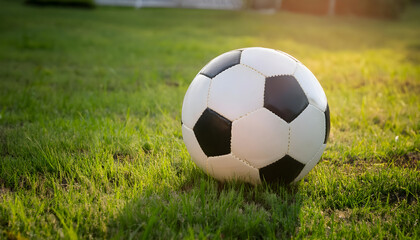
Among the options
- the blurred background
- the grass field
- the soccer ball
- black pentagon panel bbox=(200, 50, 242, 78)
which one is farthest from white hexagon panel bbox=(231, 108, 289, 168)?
the blurred background

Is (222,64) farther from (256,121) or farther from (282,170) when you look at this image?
(282,170)

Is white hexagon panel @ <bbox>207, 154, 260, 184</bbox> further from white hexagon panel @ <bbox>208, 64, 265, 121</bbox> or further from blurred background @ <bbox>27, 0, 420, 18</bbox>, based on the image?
blurred background @ <bbox>27, 0, 420, 18</bbox>

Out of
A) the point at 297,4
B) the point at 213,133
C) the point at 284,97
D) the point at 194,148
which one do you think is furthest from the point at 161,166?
the point at 297,4

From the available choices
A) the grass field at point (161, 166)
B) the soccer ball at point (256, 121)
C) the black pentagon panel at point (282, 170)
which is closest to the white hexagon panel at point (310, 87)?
the soccer ball at point (256, 121)

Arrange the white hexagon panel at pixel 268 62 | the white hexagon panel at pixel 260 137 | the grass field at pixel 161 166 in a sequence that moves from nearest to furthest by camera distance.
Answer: the grass field at pixel 161 166
the white hexagon panel at pixel 260 137
the white hexagon panel at pixel 268 62

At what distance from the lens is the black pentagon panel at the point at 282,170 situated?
80.0 inches

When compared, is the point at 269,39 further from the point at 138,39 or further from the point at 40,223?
the point at 40,223

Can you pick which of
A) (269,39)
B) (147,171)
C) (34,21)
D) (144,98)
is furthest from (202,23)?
(147,171)

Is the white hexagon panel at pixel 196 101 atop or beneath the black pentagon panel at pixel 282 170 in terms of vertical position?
atop

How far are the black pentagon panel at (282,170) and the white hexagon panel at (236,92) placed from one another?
0.34 meters

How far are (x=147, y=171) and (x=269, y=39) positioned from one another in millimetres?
6973

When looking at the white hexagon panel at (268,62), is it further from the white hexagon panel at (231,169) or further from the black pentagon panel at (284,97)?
the white hexagon panel at (231,169)

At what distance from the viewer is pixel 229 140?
6.62 feet

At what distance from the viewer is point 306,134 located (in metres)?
2.06
